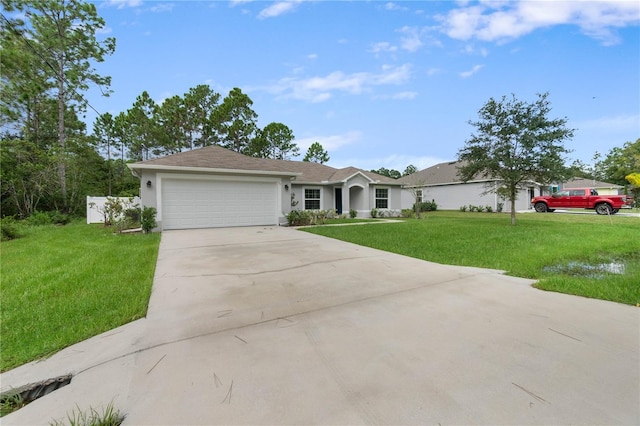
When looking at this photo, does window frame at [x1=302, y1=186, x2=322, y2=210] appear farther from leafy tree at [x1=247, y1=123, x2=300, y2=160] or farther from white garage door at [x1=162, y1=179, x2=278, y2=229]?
leafy tree at [x1=247, y1=123, x2=300, y2=160]

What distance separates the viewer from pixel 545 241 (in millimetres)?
7922

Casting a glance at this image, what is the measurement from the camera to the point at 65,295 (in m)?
3.84

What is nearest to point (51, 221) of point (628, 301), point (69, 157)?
point (69, 157)

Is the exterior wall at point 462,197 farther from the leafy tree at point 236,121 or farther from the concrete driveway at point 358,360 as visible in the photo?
the concrete driveway at point 358,360

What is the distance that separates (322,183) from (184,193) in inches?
343

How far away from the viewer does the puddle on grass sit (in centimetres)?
484

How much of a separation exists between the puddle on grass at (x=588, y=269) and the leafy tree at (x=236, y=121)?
26407 mm

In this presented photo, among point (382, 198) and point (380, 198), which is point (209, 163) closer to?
point (380, 198)

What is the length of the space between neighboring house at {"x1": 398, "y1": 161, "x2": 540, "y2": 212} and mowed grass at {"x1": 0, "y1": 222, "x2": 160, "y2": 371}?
65.0 ft

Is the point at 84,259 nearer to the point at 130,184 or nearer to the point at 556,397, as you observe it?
the point at 556,397

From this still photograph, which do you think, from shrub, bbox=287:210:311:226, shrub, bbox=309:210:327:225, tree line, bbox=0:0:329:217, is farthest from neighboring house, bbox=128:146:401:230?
tree line, bbox=0:0:329:217

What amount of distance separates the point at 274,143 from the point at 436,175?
17468mm

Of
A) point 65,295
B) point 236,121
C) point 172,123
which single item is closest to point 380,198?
point 236,121

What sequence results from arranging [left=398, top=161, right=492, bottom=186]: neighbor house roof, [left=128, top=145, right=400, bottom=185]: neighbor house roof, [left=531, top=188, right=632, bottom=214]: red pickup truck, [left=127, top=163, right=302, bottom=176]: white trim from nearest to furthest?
[left=127, top=163, right=302, bottom=176]: white trim, [left=128, top=145, right=400, bottom=185]: neighbor house roof, [left=531, top=188, right=632, bottom=214]: red pickup truck, [left=398, top=161, right=492, bottom=186]: neighbor house roof
